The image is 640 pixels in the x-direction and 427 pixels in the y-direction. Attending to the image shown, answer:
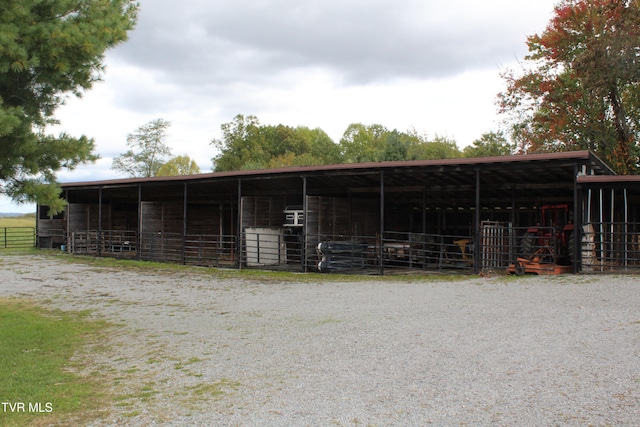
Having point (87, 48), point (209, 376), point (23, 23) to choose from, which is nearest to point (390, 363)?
point (209, 376)

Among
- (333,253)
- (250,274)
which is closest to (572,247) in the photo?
(333,253)

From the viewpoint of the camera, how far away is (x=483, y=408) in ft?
14.1

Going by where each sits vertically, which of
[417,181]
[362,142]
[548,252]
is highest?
[362,142]

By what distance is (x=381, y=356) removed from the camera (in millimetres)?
5840

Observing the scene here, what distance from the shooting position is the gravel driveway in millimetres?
4344

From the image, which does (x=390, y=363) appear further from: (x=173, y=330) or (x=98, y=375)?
(x=173, y=330)

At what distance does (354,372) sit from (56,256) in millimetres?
18516

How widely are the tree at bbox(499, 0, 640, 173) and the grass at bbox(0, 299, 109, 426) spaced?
→ 21820 mm

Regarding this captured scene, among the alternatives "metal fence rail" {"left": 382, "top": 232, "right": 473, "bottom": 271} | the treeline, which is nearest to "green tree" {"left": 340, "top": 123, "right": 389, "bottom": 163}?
the treeline

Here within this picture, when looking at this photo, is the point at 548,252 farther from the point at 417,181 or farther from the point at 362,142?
the point at 362,142

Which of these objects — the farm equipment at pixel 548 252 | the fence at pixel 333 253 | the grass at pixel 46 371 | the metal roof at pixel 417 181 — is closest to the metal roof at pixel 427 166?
the metal roof at pixel 417 181

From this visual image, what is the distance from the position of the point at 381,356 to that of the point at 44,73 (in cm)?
532

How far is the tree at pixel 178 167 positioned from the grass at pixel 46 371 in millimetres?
46555

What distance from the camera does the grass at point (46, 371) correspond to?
4.59m
